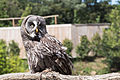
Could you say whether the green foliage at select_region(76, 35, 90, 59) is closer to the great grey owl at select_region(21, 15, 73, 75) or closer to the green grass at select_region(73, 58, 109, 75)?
the green grass at select_region(73, 58, 109, 75)

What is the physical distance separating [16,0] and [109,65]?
7213 millimetres

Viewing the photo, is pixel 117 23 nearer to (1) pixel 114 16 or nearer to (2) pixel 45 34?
(1) pixel 114 16

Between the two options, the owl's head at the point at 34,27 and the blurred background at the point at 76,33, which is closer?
the owl's head at the point at 34,27

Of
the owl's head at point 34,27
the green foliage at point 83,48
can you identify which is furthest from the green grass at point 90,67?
the owl's head at point 34,27

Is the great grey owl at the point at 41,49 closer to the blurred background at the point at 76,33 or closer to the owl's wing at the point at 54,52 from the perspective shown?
the owl's wing at the point at 54,52

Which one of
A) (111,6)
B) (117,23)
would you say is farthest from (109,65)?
(111,6)

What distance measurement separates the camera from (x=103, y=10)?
11.7 metres

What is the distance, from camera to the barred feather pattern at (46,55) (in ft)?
5.40

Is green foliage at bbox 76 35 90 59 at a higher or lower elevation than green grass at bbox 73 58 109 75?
higher

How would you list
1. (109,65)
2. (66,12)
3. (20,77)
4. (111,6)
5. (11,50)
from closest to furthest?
(20,77) < (109,65) < (11,50) < (66,12) < (111,6)

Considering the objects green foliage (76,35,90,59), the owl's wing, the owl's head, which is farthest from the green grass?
the owl's head

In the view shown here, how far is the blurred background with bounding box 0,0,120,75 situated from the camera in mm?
6031

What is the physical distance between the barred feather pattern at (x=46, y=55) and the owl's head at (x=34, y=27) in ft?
0.20

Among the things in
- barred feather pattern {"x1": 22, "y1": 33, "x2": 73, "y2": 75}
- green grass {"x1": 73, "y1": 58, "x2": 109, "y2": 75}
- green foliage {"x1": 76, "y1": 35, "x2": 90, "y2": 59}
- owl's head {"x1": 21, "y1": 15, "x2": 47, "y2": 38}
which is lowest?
green grass {"x1": 73, "y1": 58, "x2": 109, "y2": 75}
